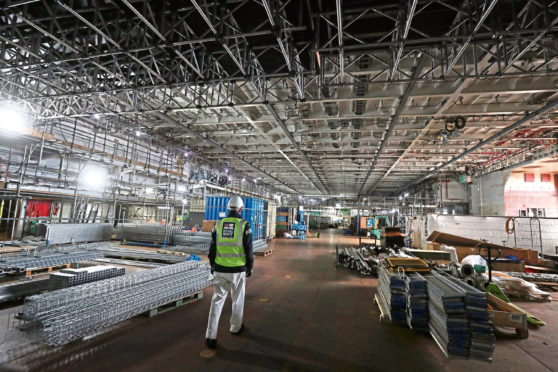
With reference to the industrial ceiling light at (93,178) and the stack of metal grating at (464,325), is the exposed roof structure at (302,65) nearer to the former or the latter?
the industrial ceiling light at (93,178)

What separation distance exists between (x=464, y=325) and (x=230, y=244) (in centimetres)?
346

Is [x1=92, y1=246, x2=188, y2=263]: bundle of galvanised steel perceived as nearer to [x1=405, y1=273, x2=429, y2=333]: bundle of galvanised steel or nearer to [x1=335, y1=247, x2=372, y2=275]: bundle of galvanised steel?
[x1=335, y1=247, x2=372, y2=275]: bundle of galvanised steel

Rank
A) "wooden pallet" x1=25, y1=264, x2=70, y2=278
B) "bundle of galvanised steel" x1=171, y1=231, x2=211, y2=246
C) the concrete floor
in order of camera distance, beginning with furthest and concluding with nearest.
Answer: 1. "bundle of galvanised steel" x1=171, y1=231, x2=211, y2=246
2. "wooden pallet" x1=25, y1=264, x2=70, y2=278
3. the concrete floor

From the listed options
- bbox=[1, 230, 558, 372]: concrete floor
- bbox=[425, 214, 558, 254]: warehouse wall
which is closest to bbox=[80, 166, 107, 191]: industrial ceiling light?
bbox=[1, 230, 558, 372]: concrete floor

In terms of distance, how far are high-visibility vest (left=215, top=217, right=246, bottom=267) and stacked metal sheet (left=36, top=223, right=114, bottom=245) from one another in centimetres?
911

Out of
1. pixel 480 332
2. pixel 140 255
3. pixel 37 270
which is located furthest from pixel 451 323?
pixel 37 270

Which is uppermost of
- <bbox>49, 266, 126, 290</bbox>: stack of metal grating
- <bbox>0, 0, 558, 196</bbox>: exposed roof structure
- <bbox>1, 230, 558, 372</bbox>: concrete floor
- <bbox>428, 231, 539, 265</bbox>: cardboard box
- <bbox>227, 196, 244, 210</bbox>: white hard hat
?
<bbox>0, 0, 558, 196</bbox>: exposed roof structure

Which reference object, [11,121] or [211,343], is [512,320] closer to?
[211,343]

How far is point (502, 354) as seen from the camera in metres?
3.47

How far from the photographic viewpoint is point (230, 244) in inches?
144

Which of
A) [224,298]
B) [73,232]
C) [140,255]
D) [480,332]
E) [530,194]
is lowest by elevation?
[140,255]

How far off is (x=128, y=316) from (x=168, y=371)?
1559 millimetres

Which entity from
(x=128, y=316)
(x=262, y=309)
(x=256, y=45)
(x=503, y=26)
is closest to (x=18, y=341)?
(x=128, y=316)

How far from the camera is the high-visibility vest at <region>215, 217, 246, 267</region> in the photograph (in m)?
3.65
